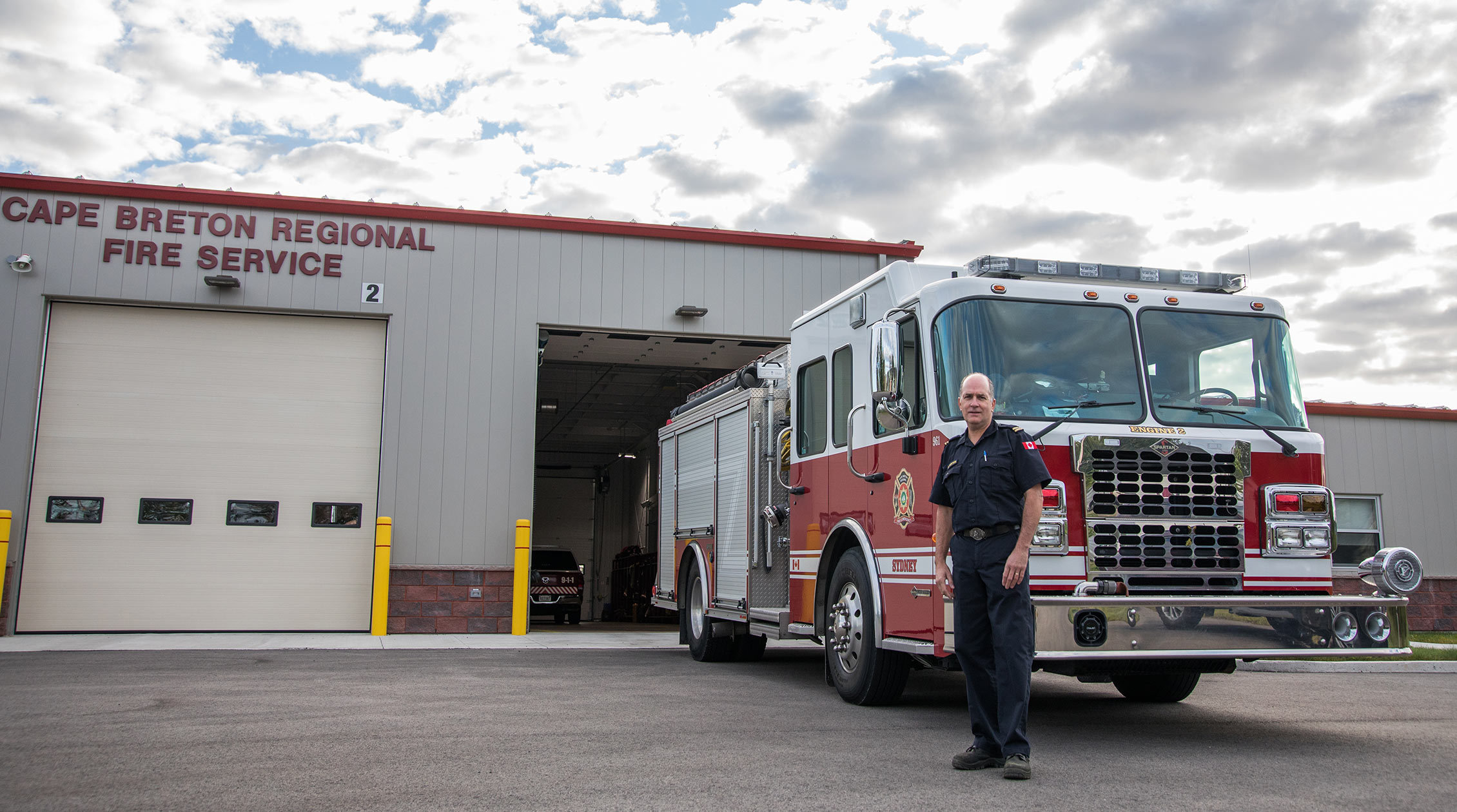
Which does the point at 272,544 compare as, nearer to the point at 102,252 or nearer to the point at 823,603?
the point at 102,252

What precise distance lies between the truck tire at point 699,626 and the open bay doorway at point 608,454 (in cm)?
579

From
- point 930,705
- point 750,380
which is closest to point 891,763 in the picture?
point 930,705

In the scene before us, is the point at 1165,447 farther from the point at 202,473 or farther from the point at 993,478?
the point at 202,473

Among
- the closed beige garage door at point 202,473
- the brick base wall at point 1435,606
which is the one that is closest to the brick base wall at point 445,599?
the closed beige garage door at point 202,473

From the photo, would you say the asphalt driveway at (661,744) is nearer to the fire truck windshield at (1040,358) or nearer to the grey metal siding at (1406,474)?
the fire truck windshield at (1040,358)

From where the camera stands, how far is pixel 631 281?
55.4ft

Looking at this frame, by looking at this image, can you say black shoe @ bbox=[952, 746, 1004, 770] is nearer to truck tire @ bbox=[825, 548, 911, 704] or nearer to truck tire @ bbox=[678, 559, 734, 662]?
truck tire @ bbox=[825, 548, 911, 704]

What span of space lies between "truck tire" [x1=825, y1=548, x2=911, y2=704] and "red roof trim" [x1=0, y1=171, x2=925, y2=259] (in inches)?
389

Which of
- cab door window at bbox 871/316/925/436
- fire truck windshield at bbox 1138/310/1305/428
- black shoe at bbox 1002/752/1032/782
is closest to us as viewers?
black shoe at bbox 1002/752/1032/782

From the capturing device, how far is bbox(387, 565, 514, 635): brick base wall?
15477 mm

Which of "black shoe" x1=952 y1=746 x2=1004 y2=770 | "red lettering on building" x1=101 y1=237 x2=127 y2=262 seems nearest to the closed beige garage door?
"red lettering on building" x1=101 y1=237 x2=127 y2=262

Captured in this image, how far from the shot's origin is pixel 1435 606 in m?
19.8

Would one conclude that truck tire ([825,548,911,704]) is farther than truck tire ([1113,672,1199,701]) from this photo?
No

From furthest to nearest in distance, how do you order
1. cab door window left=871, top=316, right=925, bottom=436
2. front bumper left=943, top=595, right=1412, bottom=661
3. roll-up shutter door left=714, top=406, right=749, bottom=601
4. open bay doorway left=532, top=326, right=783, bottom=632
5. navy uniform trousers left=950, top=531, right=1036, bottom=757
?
open bay doorway left=532, top=326, right=783, bottom=632 < roll-up shutter door left=714, top=406, right=749, bottom=601 < cab door window left=871, top=316, right=925, bottom=436 < front bumper left=943, top=595, right=1412, bottom=661 < navy uniform trousers left=950, top=531, right=1036, bottom=757
